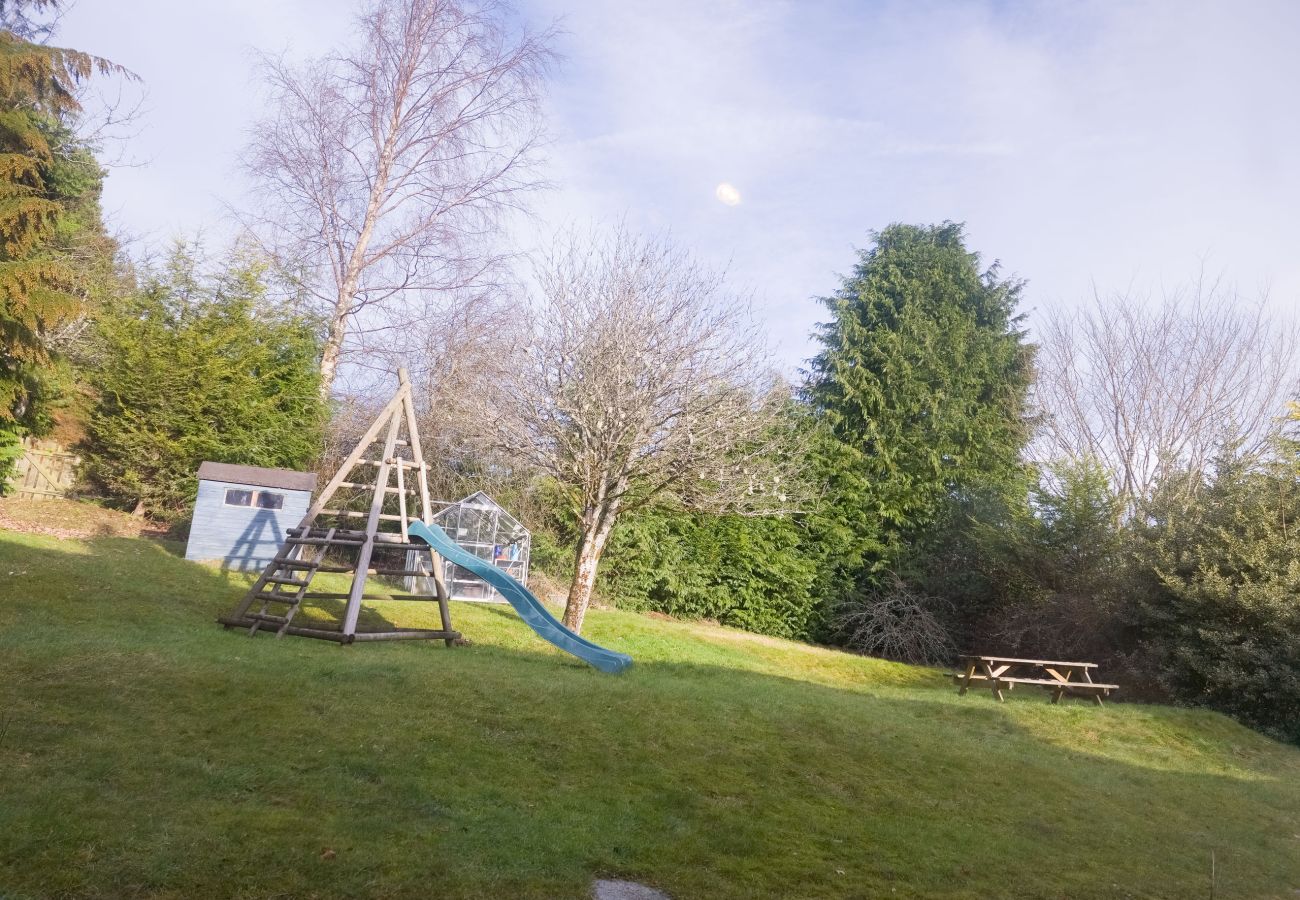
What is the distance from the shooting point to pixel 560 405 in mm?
14164

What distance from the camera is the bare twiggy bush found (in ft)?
69.0

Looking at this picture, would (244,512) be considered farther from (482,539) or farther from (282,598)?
(282,598)

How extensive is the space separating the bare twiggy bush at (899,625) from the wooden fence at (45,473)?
58.3 feet

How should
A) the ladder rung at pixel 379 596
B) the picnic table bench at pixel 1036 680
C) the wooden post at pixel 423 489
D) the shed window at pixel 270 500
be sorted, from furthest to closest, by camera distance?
the shed window at pixel 270 500 → the picnic table bench at pixel 1036 680 → the wooden post at pixel 423 489 → the ladder rung at pixel 379 596

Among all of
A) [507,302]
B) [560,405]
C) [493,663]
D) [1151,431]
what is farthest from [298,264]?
[1151,431]

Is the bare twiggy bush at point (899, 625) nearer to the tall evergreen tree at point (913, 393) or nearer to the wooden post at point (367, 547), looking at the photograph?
the tall evergreen tree at point (913, 393)

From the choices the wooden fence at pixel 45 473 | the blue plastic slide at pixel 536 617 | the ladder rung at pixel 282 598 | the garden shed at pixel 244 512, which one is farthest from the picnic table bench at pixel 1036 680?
the wooden fence at pixel 45 473

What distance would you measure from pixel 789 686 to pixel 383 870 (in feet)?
29.0

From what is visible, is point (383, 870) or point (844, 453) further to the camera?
point (844, 453)

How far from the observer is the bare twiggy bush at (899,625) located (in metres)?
21.0

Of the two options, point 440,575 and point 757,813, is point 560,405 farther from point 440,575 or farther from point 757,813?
point 757,813

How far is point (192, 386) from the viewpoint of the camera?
19.0 meters

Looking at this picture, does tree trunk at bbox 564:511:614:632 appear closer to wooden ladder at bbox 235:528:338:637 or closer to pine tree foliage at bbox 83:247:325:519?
wooden ladder at bbox 235:528:338:637

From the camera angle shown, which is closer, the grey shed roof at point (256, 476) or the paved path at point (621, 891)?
the paved path at point (621, 891)
